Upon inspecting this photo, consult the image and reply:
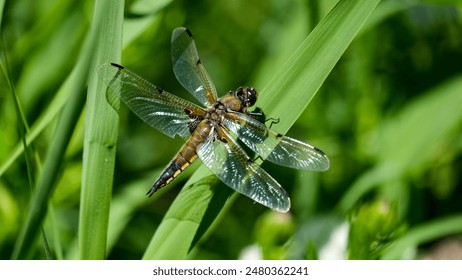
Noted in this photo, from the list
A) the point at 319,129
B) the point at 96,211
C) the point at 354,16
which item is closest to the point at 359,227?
the point at 354,16

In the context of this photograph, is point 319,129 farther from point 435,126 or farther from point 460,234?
point 460,234

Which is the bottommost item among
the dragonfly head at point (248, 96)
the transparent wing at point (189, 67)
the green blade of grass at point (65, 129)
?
the green blade of grass at point (65, 129)

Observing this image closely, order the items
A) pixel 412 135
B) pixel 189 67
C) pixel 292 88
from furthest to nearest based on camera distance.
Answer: pixel 412 135
pixel 189 67
pixel 292 88

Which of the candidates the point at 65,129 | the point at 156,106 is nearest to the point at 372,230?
the point at 156,106

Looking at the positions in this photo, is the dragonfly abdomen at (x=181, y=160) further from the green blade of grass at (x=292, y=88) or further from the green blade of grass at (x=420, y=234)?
the green blade of grass at (x=420, y=234)

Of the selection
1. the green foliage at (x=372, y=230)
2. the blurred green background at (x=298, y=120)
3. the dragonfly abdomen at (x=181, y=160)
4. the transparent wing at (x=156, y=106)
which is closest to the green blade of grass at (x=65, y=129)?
the transparent wing at (x=156, y=106)

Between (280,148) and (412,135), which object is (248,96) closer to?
(280,148)
